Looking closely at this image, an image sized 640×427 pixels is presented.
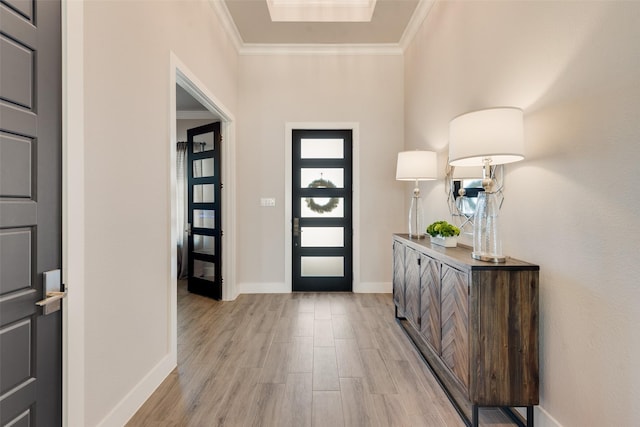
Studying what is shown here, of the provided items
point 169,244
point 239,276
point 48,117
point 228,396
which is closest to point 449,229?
point 228,396

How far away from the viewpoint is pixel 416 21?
3.34 metres

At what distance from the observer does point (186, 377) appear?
2096 mm

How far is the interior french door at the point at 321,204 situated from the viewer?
4059mm

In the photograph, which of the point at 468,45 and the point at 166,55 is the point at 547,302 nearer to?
the point at 468,45

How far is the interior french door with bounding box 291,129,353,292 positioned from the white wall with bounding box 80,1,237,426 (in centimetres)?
205

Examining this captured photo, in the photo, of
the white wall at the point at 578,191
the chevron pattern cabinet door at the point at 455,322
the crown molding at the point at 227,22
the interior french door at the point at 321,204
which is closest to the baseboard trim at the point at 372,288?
the interior french door at the point at 321,204

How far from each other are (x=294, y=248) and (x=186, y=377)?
2.18m

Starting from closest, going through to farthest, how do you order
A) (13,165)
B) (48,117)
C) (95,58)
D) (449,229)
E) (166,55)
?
1. (13,165)
2. (48,117)
3. (95,58)
4. (166,55)
5. (449,229)

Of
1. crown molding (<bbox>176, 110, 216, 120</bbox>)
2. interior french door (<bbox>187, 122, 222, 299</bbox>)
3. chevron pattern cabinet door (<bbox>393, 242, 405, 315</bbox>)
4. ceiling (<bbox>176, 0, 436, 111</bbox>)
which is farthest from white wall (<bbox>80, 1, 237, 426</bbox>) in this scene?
crown molding (<bbox>176, 110, 216, 120</bbox>)

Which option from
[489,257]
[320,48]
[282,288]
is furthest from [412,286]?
[320,48]

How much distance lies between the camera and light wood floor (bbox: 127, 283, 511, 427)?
172cm

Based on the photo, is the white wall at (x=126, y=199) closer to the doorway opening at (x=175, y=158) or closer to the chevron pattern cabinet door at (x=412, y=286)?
the doorway opening at (x=175, y=158)

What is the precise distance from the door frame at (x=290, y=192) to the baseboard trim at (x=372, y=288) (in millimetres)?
14

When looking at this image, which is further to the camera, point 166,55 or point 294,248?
point 294,248
